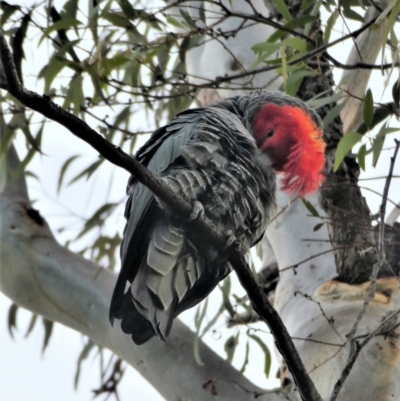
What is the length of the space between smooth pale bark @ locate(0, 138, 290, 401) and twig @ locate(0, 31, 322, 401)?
2.04 ft

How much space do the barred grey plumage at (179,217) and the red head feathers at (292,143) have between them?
0.12 feet

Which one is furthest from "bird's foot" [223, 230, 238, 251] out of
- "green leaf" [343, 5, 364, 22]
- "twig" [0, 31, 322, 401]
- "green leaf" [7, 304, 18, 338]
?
"green leaf" [7, 304, 18, 338]

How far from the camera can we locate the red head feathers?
6.30 ft

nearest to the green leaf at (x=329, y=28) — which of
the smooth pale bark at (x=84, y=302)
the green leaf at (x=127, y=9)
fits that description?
the green leaf at (x=127, y=9)

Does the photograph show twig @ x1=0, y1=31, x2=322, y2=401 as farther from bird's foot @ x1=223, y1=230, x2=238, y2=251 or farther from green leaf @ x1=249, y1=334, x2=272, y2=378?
green leaf @ x1=249, y1=334, x2=272, y2=378

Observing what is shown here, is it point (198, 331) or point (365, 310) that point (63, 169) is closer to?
point (198, 331)

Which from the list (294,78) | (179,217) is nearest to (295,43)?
(294,78)

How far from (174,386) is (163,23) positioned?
57.0 inches

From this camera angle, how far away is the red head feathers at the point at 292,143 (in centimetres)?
192

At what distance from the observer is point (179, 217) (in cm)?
174

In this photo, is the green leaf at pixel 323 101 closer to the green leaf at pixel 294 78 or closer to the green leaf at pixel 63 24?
the green leaf at pixel 294 78

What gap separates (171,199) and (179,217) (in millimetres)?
272

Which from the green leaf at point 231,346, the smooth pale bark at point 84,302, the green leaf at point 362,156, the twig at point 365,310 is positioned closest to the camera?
the twig at point 365,310

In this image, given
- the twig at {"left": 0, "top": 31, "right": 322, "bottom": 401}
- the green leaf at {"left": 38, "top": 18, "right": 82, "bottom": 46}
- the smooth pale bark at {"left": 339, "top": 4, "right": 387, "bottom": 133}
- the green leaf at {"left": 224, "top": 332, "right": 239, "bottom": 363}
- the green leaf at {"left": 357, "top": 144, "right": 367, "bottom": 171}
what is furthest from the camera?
the green leaf at {"left": 224, "top": 332, "right": 239, "bottom": 363}
